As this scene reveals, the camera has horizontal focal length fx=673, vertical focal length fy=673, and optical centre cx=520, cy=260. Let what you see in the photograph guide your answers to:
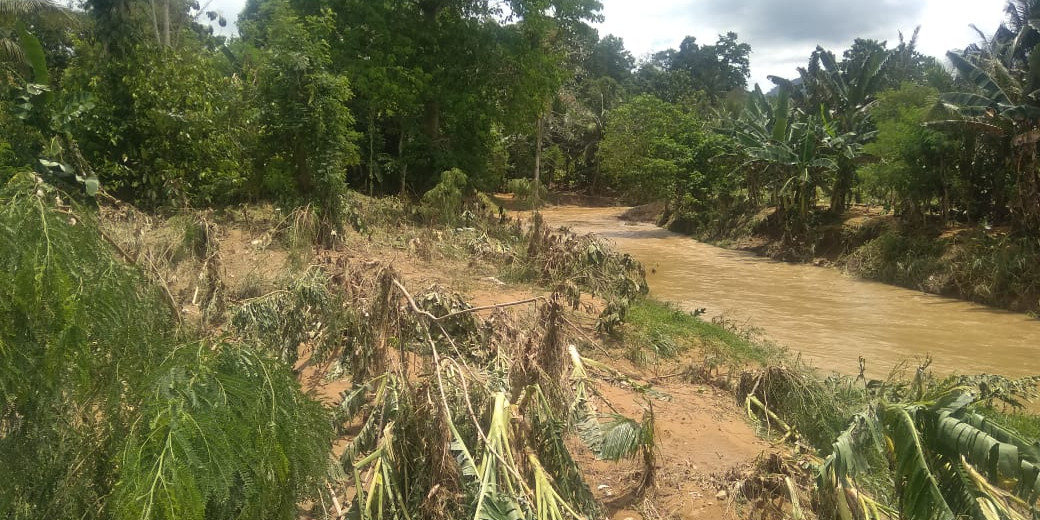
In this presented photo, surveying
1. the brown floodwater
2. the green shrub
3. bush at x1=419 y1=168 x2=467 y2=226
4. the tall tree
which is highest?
the tall tree

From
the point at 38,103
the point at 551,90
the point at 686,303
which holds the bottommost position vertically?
the point at 686,303

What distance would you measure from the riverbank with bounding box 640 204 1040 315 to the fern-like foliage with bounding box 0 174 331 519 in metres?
14.6

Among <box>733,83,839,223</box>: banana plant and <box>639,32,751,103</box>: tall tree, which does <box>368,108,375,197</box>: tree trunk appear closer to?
<box>733,83,839,223</box>: banana plant

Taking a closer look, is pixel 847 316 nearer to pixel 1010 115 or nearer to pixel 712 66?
pixel 1010 115

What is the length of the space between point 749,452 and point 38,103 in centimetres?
511

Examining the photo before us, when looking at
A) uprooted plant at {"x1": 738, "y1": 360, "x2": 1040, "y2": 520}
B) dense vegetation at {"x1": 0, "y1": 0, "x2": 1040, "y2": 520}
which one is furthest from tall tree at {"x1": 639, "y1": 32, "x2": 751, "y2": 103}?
uprooted plant at {"x1": 738, "y1": 360, "x2": 1040, "y2": 520}

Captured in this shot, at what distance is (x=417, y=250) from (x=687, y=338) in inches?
191

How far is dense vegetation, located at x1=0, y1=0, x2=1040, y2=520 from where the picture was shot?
6.05ft

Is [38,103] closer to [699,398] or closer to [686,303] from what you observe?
[699,398]

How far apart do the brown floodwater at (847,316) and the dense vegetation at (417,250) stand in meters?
1.12

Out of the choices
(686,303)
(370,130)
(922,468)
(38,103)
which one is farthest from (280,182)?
(922,468)

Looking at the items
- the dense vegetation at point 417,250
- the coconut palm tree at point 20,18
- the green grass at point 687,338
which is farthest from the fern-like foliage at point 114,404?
the coconut palm tree at point 20,18

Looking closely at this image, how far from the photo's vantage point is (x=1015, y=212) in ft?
45.3

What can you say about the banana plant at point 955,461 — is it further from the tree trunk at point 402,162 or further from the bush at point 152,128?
the tree trunk at point 402,162
